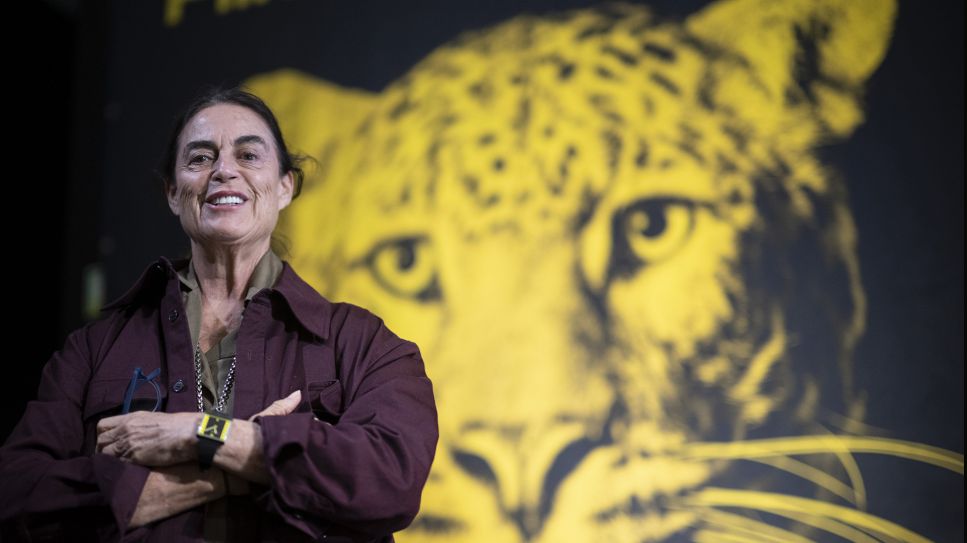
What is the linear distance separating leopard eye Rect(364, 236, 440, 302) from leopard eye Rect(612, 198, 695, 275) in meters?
0.52

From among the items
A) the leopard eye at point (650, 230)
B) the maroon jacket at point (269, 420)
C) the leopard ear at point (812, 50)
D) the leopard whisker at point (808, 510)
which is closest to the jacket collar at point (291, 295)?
the maroon jacket at point (269, 420)

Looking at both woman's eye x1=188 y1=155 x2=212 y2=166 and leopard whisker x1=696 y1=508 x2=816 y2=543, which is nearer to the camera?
woman's eye x1=188 y1=155 x2=212 y2=166

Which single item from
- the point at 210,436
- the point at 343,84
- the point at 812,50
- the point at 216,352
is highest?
the point at 343,84

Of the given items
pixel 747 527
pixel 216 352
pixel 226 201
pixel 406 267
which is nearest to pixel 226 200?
pixel 226 201

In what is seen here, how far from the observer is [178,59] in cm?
290

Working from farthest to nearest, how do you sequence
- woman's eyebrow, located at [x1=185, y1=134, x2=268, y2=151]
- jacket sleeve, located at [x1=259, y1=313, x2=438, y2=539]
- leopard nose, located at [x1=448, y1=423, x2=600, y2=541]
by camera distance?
1. leopard nose, located at [x1=448, y1=423, x2=600, y2=541]
2. woman's eyebrow, located at [x1=185, y1=134, x2=268, y2=151]
3. jacket sleeve, located at [x1=259, y1=313, x2=438, y2=539]

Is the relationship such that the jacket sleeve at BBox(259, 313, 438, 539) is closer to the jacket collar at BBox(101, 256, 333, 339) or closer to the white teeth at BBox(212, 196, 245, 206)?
the jacket collar at BBox(101, 256, 333, 339)

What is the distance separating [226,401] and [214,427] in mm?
169

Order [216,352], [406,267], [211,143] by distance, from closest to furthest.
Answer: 1. [216,352]
2. [211,143]
3. [406,267]

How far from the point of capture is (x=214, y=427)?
4.33 feet

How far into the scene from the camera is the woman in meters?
1.30

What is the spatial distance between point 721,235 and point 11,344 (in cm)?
226

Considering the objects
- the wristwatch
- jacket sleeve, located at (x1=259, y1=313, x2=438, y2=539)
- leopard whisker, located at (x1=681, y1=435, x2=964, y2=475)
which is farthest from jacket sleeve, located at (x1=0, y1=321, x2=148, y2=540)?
leopard whisker, located at (x1=681, y1=435, x2=964, y2=475)

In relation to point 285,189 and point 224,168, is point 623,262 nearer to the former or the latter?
point 285,189
